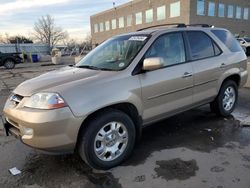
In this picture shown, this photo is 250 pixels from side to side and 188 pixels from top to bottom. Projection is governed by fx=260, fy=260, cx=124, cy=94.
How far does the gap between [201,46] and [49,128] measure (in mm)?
3038

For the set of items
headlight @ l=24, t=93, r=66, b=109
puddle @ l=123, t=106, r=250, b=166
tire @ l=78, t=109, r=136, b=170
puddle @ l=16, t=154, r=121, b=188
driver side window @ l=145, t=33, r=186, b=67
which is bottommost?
puddle @ l=16, t=154, r=121, b=188

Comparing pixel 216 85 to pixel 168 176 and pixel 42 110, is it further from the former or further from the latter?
pixel 42 110

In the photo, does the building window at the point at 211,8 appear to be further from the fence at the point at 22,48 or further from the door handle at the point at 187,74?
the door handle at the point at 187,74

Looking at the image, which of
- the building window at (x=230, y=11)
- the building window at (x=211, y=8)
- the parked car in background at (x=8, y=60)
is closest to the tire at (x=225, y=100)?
the parked car in background at (x=8, y=60)

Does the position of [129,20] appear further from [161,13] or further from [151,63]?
[151,63]

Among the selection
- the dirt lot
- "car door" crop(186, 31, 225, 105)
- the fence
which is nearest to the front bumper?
the dirt lot

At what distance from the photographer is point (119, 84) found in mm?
3373

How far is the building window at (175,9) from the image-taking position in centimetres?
3872

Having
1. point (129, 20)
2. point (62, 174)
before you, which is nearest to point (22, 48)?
point (129, 20)

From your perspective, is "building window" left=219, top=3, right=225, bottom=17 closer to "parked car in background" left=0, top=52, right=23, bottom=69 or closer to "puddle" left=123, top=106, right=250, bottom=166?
"parked car in background" left=0, top=52, right=23, bottom=69

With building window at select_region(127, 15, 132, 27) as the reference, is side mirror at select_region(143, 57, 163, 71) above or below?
below

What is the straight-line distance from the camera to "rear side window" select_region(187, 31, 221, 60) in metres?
4.44

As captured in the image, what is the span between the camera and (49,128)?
9.64 ft

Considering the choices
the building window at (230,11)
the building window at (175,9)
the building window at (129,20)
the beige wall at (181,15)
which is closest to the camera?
the beige wall at (181,15)
